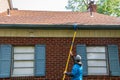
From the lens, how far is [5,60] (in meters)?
12.4

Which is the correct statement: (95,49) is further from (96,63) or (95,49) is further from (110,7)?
(110,7)

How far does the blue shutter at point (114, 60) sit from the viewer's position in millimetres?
12740

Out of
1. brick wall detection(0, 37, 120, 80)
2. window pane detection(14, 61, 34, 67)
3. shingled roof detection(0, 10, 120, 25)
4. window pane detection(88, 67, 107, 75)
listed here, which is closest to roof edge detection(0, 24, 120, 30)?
shingled roof detection(0, 10, 120, 25)

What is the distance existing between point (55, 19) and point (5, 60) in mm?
3704

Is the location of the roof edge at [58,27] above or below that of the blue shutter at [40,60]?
above

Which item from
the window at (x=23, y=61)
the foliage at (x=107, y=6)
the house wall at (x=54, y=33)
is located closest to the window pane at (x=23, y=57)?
the window at (x=23, y=61)

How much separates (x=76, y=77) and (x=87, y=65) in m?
2.75

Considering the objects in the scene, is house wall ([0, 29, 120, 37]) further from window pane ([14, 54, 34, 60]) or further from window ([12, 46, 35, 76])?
window pane ([14, 54, 34, 60])

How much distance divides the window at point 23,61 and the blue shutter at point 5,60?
0.86 ft

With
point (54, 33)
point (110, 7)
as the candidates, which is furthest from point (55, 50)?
point (110, 7)

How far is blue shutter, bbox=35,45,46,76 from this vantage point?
1242 cm

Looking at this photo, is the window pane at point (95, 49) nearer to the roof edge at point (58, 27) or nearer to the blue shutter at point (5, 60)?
the roof edge at point (58, 27)

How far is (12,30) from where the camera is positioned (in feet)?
41.8

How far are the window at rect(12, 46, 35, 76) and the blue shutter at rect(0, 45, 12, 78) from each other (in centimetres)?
26
